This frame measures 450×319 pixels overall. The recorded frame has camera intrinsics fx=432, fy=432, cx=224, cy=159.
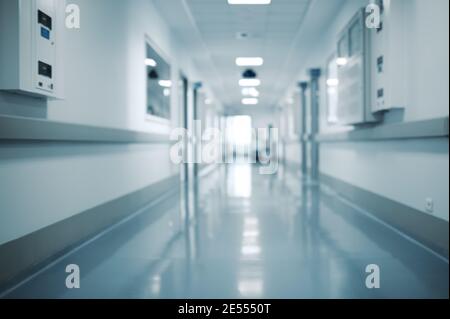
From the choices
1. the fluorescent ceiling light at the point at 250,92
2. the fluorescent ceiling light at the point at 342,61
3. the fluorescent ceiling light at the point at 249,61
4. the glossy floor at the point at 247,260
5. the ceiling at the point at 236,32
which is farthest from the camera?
the fluorescent ceiling light at the point at 250,92

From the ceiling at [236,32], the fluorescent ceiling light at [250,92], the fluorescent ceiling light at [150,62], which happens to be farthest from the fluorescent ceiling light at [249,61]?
the fluorescent ceiling light at [250,92]

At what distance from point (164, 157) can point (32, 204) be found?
5.11 m

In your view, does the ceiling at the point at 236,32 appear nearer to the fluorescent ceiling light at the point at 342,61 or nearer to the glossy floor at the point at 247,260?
the fluorescent ceiling light at the point at 342,61

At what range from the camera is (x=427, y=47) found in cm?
375

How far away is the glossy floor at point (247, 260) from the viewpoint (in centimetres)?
274

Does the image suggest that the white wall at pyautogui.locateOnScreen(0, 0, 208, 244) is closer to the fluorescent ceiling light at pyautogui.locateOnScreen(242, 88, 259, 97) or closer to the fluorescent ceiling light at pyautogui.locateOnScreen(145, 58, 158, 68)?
the fluorescent ceiling light at pyautogui.locateOnScreen(145, 58, 158, 68)

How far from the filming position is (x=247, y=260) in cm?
344

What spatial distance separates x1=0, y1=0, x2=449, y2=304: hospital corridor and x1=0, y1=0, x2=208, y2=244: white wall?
0.7 inches

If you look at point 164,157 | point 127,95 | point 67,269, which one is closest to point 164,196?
point 164,157

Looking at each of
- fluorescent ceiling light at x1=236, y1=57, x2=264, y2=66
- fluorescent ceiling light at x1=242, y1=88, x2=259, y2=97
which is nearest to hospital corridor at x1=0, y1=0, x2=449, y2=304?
fluorescent ceiling light at x1=236, y1=57, x2=264, y2=66

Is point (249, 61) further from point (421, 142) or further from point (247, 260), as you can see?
point (247, 260)

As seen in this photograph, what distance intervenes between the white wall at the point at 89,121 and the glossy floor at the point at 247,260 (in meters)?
0.47

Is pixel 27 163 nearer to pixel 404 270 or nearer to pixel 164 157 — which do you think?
pixel 404 270

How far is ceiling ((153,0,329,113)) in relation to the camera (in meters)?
7.02
